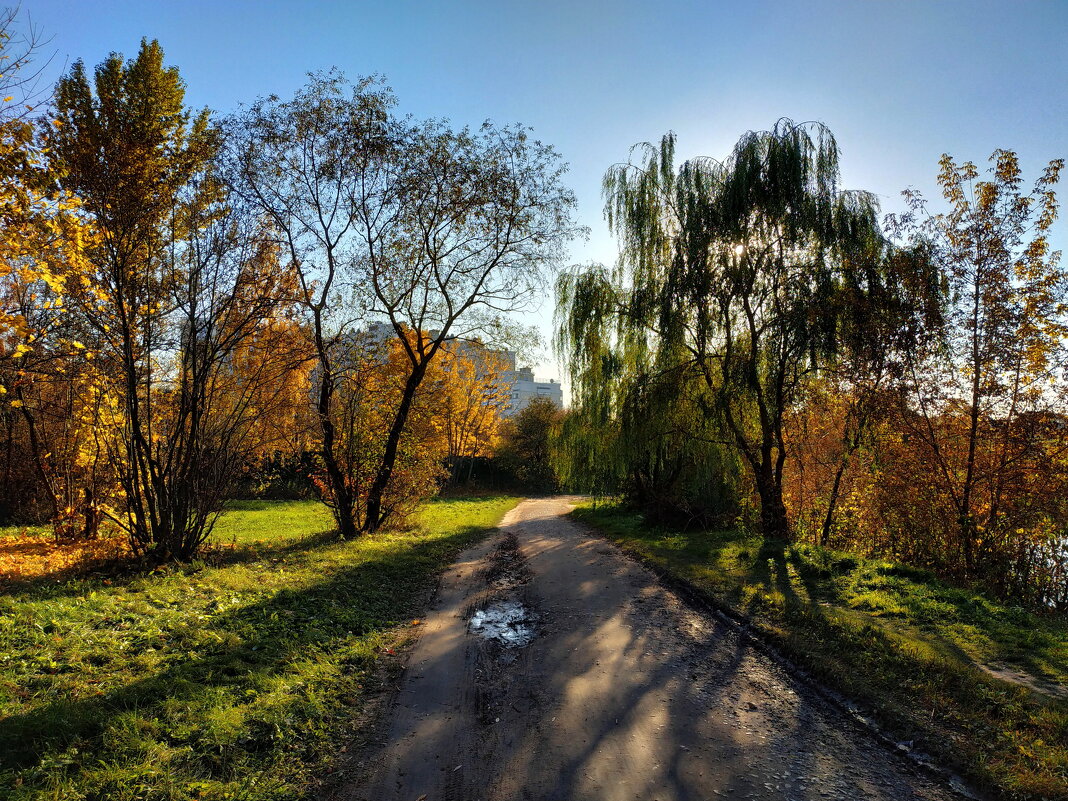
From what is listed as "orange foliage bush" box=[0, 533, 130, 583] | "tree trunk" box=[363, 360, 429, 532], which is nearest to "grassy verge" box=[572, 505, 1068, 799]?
"tree trunk" box=[363, 360, 429, 532]

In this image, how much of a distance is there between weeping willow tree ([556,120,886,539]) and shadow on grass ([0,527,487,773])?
740cm

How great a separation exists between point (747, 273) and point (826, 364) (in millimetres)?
2475

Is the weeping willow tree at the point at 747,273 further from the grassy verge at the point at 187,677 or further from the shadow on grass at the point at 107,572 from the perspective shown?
the shadow on grass at the point at 107,572

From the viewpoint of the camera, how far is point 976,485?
8844 mm

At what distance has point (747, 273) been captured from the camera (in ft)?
36.9

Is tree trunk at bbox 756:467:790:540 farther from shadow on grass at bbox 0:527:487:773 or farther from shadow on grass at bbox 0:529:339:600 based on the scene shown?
shadow on grass at bbox 0:529:339:600

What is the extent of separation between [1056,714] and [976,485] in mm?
6158

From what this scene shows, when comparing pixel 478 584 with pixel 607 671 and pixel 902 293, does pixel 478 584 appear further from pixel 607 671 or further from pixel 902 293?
pixel 902 293

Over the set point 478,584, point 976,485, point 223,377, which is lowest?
point 478,584

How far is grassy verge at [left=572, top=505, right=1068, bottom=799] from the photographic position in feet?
11.7

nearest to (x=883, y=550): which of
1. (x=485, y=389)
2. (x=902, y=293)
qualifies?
(x=902, y=293)

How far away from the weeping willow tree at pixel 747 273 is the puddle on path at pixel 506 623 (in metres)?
6.53

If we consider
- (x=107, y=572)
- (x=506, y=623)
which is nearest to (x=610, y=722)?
(x=506, y=623)

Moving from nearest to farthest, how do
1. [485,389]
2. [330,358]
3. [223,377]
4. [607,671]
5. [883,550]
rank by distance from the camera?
[607,671]
[223,377]
[883,550]
[330,358]
[485,389]
